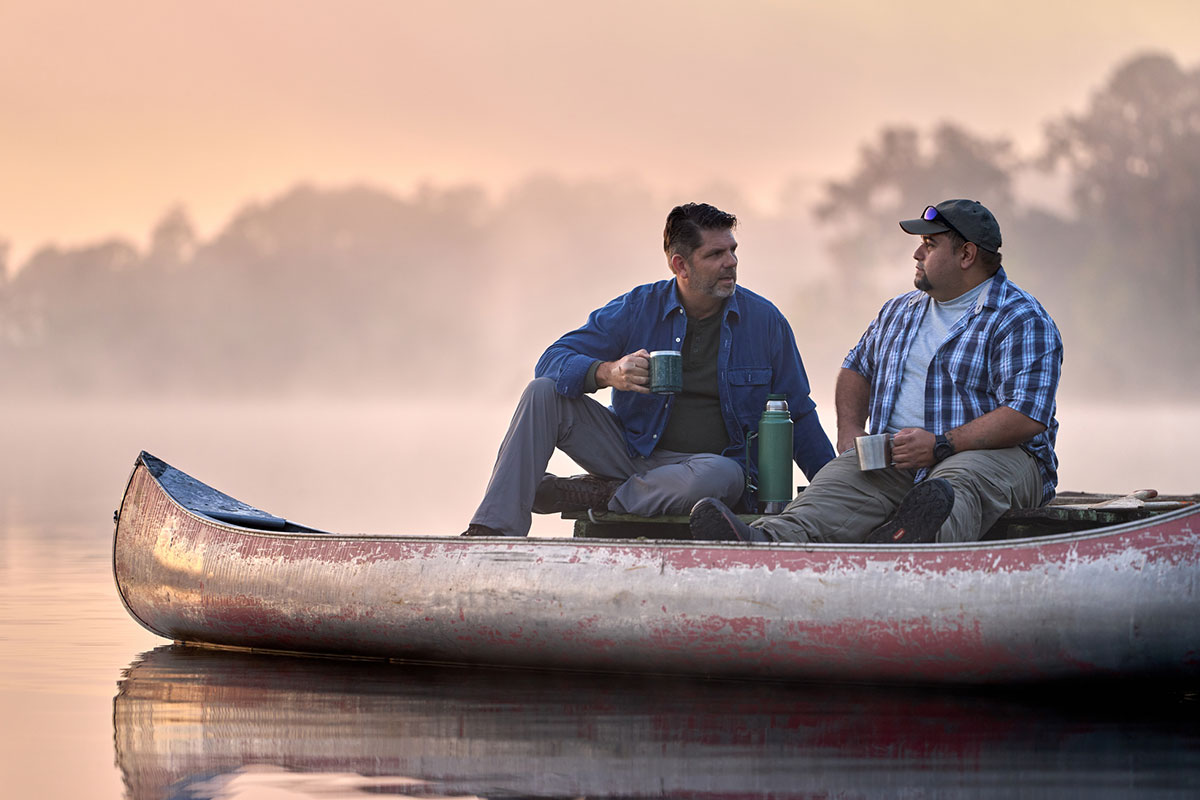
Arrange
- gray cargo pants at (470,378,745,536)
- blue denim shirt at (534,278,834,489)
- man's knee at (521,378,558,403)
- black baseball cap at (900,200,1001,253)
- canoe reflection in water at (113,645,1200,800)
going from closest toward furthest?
canoe reflection in water at (113,645,1200,800), black baseball cap at (900,200,1001,253), gray cargo pants at (470,378,745,536), man's knee at (521,378,558,403), blue denim shirt at (534,278,834,489)

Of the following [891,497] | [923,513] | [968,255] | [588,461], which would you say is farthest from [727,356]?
[923,513]

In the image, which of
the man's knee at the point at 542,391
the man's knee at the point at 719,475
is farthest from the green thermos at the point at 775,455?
the man's knee at the point at 542,391

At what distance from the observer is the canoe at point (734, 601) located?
4695 mm

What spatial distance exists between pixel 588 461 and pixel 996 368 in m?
1.60

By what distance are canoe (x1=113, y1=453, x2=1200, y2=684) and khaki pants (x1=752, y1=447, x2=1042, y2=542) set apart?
18 centimetres

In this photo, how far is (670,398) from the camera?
20.3 ft

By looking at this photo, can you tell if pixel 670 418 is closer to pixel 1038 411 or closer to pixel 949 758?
pixel 1038 411

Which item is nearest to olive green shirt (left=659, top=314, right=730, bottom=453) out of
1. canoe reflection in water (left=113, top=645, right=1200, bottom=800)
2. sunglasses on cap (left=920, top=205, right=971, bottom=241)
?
sunglasses on cap (left=920, top=205, right=971, bottom=241)

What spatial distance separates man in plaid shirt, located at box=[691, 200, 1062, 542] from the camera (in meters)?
5.27

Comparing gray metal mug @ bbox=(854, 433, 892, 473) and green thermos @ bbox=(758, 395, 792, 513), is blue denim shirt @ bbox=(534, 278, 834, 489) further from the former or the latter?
gray metal mug @ bbox=(854, 433, 892, 473)

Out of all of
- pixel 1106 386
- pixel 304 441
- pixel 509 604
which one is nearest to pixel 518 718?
pixel 509 604

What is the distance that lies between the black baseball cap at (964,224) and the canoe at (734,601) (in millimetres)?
994

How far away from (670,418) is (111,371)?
4643 inches

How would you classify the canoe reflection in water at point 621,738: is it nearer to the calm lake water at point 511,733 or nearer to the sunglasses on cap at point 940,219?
the calm lake water at point 511,733
